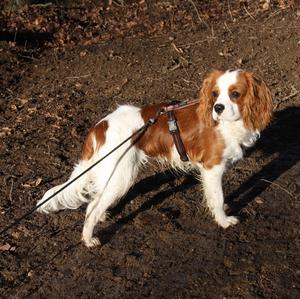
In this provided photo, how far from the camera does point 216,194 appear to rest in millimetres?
4891

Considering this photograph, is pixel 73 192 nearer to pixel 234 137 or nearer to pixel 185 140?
pixel 185 140

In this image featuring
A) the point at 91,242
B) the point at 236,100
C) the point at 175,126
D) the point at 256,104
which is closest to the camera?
the point at 236,100

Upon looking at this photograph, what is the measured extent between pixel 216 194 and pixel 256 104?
948 millimetres

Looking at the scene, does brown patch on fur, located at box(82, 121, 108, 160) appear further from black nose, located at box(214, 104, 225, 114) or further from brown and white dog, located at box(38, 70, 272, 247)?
black nose, located at box(214, 104, 225, 114)

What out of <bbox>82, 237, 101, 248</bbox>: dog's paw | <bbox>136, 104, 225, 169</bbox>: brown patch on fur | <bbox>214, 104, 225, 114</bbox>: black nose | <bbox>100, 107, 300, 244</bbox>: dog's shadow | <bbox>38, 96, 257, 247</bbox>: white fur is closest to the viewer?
<bbox>214, 104, 225, 114</bbox>: black nose

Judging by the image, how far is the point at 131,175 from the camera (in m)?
4.70

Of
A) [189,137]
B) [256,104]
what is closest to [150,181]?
[189,137]

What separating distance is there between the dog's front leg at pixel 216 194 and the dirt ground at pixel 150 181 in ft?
0.33

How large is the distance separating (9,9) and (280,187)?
8635 mm

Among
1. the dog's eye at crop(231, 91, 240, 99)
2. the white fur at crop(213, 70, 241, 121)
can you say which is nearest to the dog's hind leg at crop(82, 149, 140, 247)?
the white fur at crop(213, 70, 241, 121)

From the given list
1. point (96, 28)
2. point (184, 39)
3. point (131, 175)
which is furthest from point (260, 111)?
point (96, 28)

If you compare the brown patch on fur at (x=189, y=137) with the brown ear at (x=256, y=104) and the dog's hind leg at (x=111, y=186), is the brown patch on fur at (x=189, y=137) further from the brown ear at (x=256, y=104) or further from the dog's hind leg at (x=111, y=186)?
the brown ear at (x=256, y=104)

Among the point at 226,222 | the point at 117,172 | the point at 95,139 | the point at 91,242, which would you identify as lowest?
the point at 226,222

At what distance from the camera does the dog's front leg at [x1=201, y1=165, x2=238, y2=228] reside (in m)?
4.81
